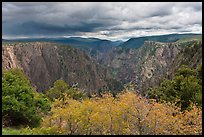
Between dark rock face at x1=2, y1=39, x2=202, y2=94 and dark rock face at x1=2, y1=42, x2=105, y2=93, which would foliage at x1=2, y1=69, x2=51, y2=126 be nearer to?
dark rock face at x1=2, y1=39, x2=202, y2=94

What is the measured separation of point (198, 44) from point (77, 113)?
219ft

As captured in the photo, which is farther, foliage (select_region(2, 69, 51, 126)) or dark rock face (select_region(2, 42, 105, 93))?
dark rock face (select_region(2, 42, 105, 93))

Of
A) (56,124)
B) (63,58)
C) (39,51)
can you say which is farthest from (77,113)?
(63,58)

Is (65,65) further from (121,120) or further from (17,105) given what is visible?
(121,120)

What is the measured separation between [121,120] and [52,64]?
135312 mm

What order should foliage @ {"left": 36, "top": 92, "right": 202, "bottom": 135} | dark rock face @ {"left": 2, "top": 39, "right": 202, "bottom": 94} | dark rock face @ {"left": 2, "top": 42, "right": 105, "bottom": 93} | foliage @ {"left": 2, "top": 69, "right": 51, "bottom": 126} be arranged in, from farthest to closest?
1. dark rock face @ {"left": 2, "top": 42, "right": 105, "bottom": 93}
2. dark rock face @ {"left": 2, "top": 39, "right": 202, "bottom": 94}
3. foliage @ {"left": 2, "top": 69, "right": 51, "bottom": 126}
4. foliage @ {"left": 36, "top": 92, "right": 202, "bottom": 135}

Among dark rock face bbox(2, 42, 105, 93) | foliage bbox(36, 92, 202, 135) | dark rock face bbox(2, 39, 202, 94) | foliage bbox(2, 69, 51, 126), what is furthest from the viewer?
dark rock face bbox(2, 42, 105, 93)

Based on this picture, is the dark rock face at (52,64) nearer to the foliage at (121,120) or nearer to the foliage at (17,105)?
the foliage at (17,105)

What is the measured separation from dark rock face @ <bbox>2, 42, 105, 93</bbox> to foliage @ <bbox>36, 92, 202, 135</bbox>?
92.5 m

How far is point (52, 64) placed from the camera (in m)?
150

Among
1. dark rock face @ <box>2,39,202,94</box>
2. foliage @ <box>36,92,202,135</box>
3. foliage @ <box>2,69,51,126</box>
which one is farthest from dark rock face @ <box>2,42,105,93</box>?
foliage @ <box>36,92,202,135</box>

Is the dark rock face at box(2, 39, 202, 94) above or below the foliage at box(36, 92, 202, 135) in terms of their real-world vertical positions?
below

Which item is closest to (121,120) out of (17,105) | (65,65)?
(17,105)

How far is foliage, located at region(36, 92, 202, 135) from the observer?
1570cm
